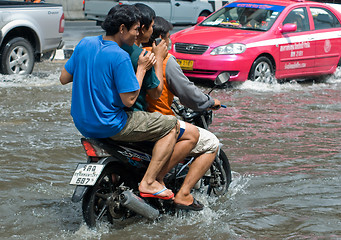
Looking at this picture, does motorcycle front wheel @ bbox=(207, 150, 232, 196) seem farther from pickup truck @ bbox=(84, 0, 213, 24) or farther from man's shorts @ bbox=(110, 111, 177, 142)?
pickup truck @ bbox=(84, 0, 213, 24)

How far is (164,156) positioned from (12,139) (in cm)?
323

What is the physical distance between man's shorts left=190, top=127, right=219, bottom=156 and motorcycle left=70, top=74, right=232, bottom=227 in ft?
0.47

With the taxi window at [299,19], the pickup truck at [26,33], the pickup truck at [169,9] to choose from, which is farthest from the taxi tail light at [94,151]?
the pickup truck at [169,9]

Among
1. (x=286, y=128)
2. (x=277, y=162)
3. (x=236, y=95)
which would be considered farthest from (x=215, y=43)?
(x=277, y=162)

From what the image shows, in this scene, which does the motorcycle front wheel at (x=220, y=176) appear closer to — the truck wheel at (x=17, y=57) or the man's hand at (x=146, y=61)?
the man's hand at (x=146, y=61)

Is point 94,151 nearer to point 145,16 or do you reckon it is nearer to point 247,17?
point 145,16

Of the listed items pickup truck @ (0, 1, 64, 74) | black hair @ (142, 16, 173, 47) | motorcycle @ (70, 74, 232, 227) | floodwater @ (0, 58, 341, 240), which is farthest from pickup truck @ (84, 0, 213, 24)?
motorcycle @ (70, 74, 232, 227)

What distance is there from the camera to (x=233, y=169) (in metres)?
6.41

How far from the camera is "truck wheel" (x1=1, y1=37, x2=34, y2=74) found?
10.6 meters

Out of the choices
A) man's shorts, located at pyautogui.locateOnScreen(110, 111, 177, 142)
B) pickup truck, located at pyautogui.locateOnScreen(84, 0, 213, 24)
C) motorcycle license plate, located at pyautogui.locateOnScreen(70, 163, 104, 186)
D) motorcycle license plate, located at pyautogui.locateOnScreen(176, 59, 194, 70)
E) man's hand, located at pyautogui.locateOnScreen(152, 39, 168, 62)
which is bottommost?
pickup truck, located at pyautogui.locateOnScreen(84, 0, 213, 24)

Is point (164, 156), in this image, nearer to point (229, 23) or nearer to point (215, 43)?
point (215, 43)

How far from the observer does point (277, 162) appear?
6.72m

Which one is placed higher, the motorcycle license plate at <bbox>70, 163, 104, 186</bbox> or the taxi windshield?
the taxi windshield

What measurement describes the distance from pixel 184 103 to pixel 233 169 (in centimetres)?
183
